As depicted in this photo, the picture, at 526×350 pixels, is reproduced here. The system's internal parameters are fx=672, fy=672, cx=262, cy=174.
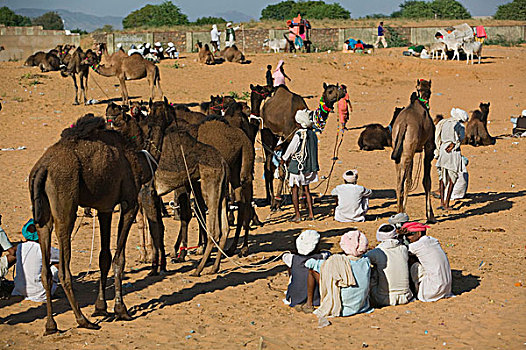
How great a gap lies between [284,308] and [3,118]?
1902cm

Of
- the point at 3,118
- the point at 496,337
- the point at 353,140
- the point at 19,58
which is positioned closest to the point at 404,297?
the point at 496,337

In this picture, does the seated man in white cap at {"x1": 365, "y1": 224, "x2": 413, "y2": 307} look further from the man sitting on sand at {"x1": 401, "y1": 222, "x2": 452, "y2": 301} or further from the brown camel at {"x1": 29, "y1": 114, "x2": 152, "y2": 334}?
the brown camel at {"x1": 29, "y1": 114, "x2": 152, "y2": 334}

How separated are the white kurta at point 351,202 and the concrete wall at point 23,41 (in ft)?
119

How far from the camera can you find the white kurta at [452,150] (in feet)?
42.7

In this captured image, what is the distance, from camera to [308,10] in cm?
8419

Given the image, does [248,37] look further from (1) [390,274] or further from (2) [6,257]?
(1) [390,274]

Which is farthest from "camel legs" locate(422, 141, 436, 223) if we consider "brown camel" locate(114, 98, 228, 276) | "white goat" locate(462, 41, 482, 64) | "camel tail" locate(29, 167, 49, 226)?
"white goat" locate(462, 41, 482, 64)

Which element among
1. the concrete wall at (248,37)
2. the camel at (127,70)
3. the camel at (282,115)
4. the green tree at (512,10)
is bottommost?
the camel at (282,115)

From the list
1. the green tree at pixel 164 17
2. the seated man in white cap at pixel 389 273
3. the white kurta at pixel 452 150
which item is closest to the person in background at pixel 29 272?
the seated man in white cap at pixel 389 273

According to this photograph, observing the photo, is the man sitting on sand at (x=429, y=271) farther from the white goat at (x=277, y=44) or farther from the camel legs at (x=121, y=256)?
the white goat at (x=277, y=44)

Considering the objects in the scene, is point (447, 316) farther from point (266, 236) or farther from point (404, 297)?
point (266, 236)

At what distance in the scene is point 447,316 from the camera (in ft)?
24.7

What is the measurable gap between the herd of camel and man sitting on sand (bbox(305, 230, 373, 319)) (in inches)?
81.4

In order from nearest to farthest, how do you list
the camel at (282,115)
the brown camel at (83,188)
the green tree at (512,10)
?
the brown camel at (83,188), the camel at (282,115), the green tree at (512,10)
